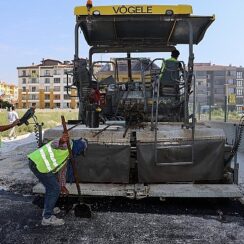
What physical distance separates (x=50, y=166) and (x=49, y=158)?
0.33 feet

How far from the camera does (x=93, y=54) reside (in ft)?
26.9

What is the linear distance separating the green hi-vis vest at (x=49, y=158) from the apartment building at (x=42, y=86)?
89.5 meters

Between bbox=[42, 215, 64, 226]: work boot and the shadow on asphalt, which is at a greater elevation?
bbox=[42, 215, 64, 226]: work boot

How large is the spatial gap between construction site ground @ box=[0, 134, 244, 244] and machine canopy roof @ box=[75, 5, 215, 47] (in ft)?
9.38

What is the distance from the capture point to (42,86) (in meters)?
101

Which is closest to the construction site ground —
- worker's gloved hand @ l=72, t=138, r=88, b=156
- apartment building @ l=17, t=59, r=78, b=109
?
worker's gloved hand @ l=72, t=138, r=88, b=156

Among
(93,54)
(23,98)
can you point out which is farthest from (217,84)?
(93,54)

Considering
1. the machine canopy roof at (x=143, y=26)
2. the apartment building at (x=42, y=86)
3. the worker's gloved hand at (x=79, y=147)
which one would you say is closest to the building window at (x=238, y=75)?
the apartment building at (x=42, y=86)

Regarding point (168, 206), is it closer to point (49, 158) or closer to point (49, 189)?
point (49, 189)

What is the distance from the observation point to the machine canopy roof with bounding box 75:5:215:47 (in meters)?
6.71

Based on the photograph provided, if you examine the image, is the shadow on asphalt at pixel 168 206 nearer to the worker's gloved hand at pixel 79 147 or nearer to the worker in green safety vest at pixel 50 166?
the worker in green safety vest at pixel 50 166

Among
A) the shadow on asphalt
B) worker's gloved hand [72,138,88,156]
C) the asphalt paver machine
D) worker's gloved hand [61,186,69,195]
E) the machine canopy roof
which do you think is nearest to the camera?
worker's gloved hand [72,138,88,156]

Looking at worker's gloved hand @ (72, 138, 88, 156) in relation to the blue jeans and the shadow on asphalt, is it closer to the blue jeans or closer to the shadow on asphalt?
the blue jeans

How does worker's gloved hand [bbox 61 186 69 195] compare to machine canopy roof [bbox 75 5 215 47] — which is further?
machine canopy roof [bbox 75 5 215 47]
